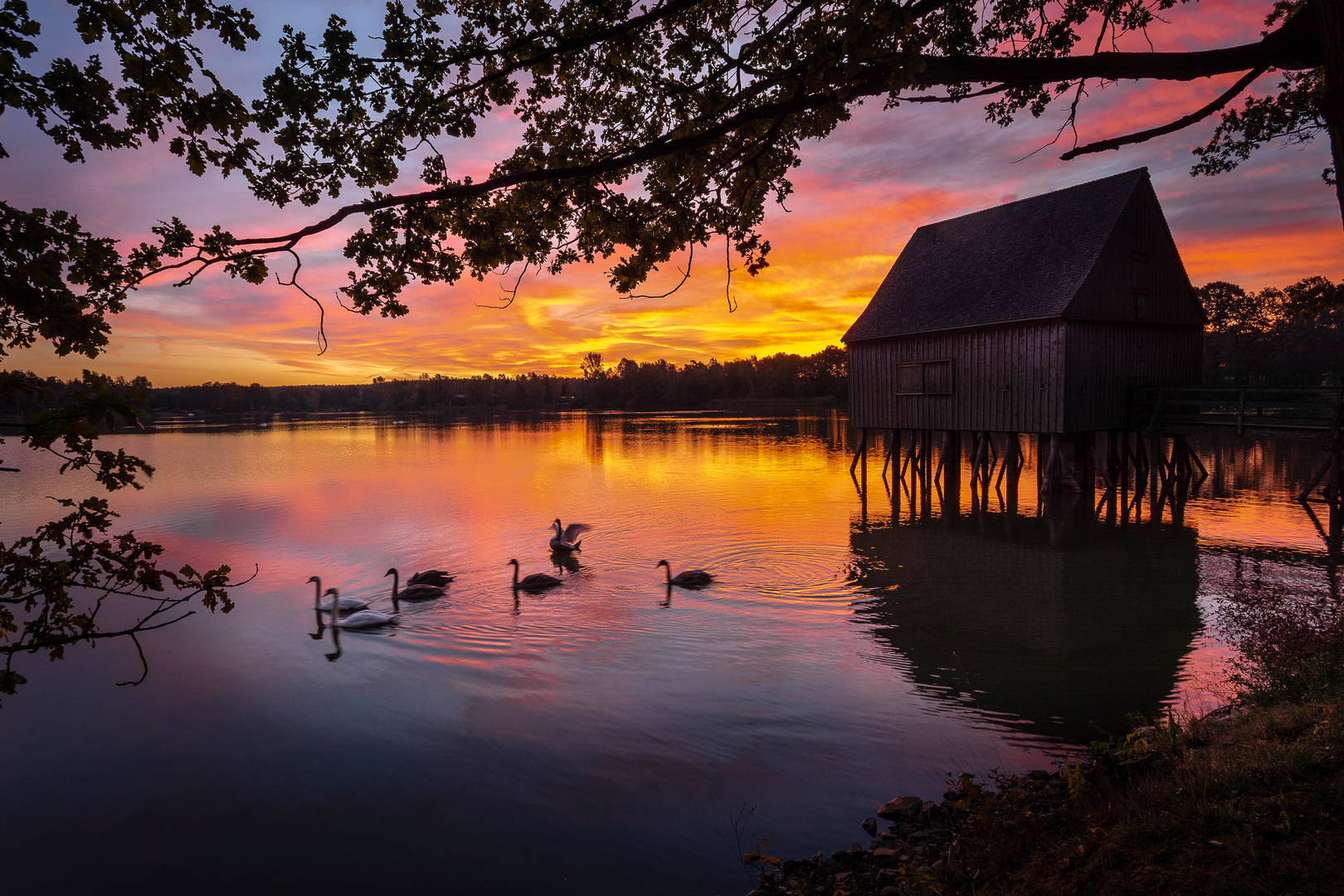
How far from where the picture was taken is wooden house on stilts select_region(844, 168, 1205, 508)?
23.1 m

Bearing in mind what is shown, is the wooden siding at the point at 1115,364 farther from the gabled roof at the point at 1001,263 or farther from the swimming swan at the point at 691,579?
the swimming swan at the point at 691,579

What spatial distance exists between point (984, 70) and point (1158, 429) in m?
21.6

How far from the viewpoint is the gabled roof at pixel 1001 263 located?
2348 centimetres

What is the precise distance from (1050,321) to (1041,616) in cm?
1341

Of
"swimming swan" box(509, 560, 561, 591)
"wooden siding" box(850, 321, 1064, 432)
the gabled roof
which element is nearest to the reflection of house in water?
"wooden siding" box(850, 321, 1064, 432)

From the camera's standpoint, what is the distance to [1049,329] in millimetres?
23000

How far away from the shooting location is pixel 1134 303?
24.0 m

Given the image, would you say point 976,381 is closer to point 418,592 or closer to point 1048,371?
point 1048,371

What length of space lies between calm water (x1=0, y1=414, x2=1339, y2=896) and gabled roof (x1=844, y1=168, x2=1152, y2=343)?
8416mm

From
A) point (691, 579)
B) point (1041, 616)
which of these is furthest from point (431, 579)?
point (1041, 616)

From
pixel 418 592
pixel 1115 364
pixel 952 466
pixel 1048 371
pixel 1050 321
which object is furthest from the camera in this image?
pixel 952 466

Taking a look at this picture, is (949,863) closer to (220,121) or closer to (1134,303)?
(220,121)

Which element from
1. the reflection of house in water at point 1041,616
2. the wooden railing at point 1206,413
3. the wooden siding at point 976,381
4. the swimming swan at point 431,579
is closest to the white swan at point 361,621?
the swimming swan at point 431,579

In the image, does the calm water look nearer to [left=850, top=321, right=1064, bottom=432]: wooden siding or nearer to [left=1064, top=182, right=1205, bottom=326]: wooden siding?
[left=850, top=321, right=1064, bottom=432]: wooden siding
